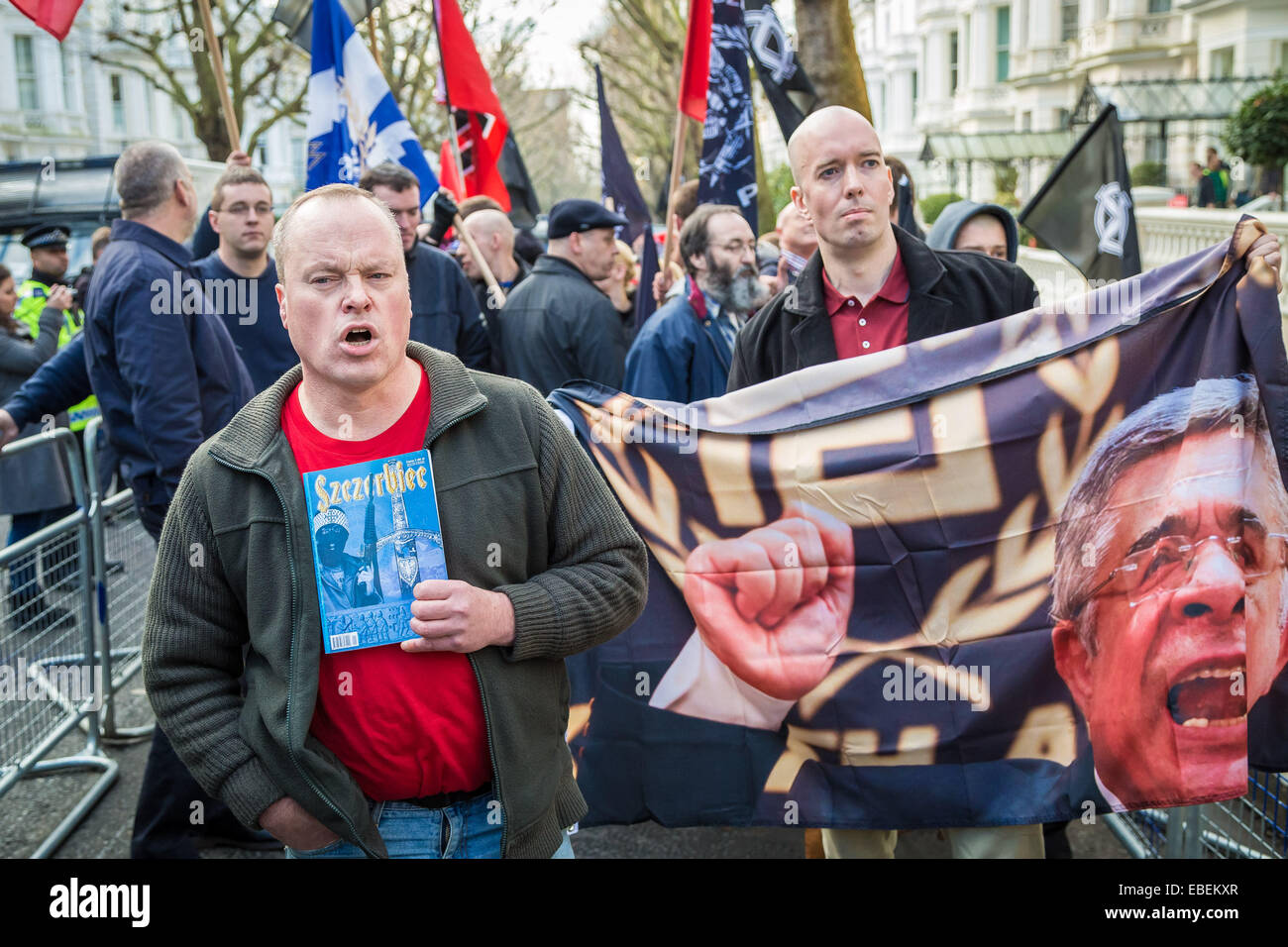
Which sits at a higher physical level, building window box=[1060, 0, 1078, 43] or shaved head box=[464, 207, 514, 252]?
building window box=[1060, 0, 1078, 43]

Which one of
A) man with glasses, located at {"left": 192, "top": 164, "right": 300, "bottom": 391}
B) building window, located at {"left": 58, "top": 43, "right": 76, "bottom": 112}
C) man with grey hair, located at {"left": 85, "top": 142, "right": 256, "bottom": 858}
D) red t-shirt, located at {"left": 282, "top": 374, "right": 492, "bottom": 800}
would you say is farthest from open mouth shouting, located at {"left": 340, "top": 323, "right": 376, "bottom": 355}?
building window, located at {"left": 58, "top": 43, "right": 76, "bottom": 112}

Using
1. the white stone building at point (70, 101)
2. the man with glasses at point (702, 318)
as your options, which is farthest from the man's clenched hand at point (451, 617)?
the white stone building at point (70, 101)

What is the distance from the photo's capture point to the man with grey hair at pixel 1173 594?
3.38 metres

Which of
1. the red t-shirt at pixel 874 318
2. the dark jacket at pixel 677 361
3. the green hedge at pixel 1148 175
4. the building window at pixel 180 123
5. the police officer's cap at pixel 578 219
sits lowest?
the dark jacket at pixel 677 361

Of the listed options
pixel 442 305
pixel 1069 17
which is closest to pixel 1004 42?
pixel 1069 17

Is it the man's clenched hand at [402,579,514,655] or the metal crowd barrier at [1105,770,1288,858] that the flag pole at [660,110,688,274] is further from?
the man's clenched hand at [402,579,514,655]

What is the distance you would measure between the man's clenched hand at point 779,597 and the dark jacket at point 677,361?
1518 mm

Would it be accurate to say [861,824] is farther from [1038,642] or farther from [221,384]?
[221,384]

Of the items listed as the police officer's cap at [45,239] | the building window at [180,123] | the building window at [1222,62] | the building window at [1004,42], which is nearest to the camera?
the police officer's cap at [45,239]

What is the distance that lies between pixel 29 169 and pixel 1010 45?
4592cm

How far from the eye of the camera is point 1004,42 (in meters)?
60.5

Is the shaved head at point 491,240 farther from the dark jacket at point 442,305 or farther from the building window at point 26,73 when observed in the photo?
the building window at point 26,73

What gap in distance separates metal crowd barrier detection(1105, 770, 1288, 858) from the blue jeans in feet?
7.24

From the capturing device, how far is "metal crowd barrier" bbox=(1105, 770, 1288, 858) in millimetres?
3830
